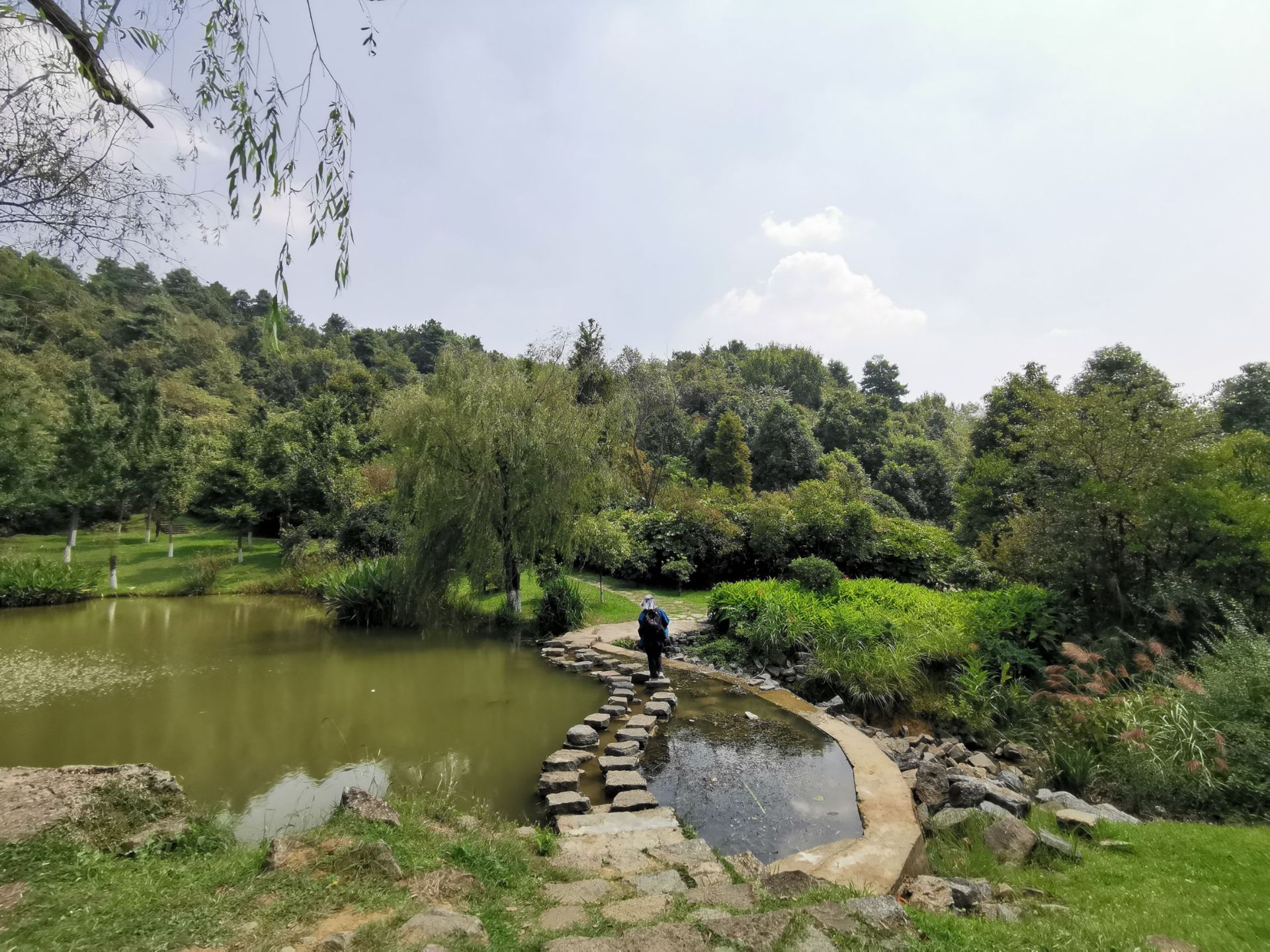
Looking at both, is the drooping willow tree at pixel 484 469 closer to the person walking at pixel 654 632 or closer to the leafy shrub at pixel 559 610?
the leafy shrub at pixel 559 610

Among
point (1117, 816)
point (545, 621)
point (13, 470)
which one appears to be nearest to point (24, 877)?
point (1117, 816)

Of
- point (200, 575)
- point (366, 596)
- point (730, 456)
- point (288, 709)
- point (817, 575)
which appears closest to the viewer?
point (288, 709)

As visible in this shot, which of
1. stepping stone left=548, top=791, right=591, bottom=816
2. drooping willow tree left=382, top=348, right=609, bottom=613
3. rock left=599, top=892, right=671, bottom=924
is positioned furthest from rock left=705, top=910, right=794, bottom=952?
drooping willow tree left=382, top=348, right=609, bottom=613

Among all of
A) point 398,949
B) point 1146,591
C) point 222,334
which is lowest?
point 398,949

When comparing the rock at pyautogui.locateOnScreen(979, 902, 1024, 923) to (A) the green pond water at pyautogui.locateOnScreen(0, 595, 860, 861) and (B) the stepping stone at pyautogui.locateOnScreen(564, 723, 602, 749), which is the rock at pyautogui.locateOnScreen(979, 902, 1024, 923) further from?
(B) the stepping stone at pyautogui.locateOnScreen(564, 723, 602, 749)

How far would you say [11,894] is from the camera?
2855mm

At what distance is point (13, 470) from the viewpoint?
52.9 ft

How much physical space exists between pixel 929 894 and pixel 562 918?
89.7 inches

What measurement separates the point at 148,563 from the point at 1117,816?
25696 mm

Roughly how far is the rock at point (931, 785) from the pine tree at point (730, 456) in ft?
70.0

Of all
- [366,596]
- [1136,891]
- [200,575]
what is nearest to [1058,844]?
[1136,891]

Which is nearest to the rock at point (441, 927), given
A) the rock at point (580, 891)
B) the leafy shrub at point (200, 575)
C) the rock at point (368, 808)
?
the rock at point (580, 891)

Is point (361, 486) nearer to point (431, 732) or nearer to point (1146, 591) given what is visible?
point (431, 732)

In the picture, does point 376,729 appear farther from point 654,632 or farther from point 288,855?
point 288,855
